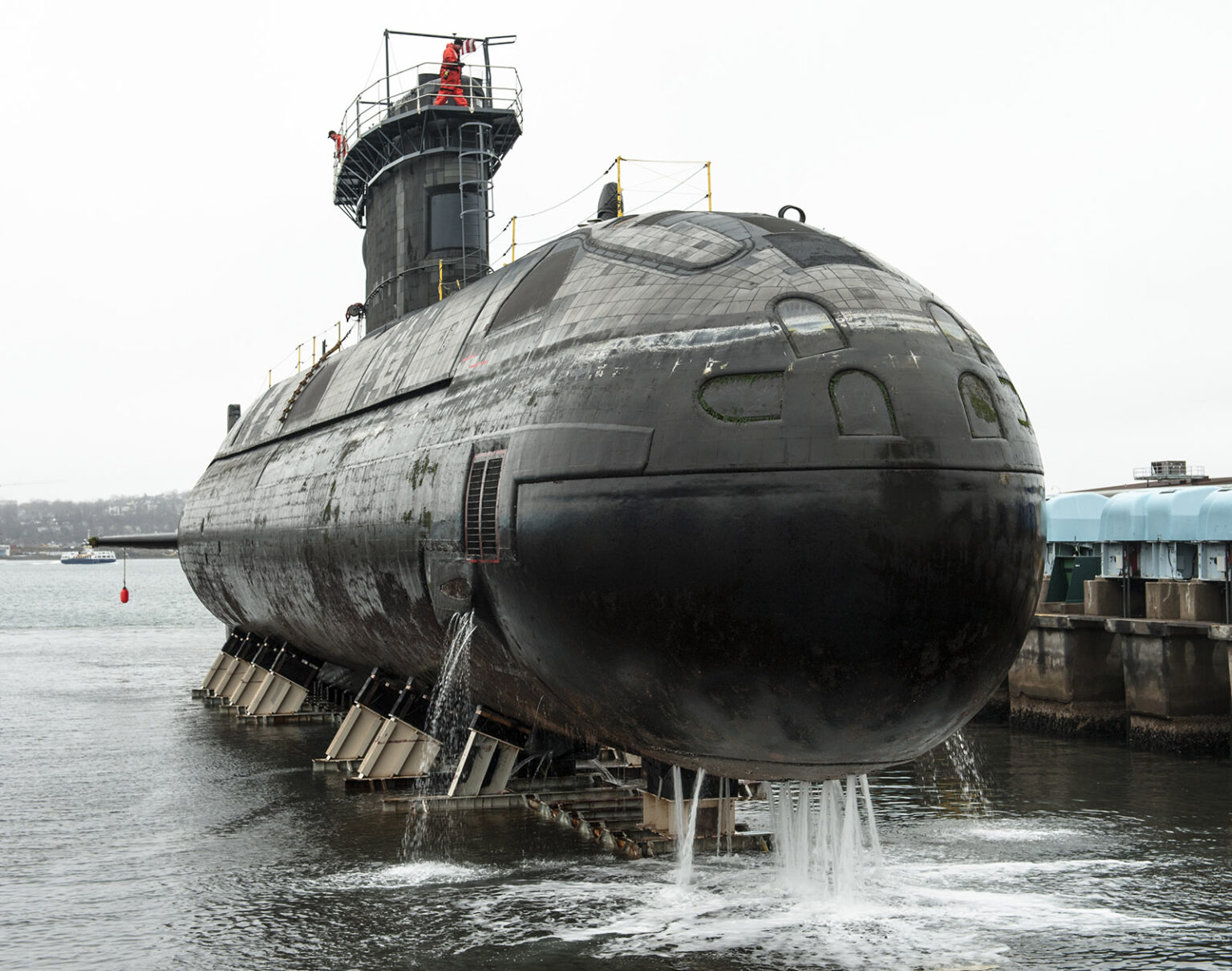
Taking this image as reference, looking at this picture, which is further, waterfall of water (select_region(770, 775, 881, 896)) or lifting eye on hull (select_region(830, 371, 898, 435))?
waterfall of water (select_region(770, 775, 881, 896))

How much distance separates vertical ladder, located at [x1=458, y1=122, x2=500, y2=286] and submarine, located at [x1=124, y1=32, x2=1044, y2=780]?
9.89 m

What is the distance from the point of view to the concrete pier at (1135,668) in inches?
835

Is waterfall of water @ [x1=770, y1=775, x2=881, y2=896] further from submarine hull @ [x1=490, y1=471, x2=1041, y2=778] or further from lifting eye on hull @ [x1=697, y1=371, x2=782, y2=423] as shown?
lifting eye on hull @ [x1=697, y1=371, x2=782, y2=423]

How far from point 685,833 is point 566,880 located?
1198 mm

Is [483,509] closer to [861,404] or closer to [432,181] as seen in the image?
[861,404]

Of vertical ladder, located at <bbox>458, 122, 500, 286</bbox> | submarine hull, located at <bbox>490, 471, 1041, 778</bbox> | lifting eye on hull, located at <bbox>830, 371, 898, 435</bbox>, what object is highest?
vertical ladder, located at <bbox>458, 122, 500, 286</bbox>

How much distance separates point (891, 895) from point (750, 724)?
372cm

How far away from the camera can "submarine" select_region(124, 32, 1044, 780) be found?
8305 mm

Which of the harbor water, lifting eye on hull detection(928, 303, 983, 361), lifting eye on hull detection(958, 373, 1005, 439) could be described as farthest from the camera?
the harbor water

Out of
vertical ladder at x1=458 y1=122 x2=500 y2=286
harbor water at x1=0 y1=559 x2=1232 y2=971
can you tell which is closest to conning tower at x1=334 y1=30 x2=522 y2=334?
vertical ladder at x1=458 y1=122 x2=500 y2=286

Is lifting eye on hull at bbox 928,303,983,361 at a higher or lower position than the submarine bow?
higher

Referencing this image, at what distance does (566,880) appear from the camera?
11977 millimetres

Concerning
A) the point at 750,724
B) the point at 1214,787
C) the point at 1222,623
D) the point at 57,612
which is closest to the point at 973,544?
the point at 750,724

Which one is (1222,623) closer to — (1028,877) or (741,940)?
Answer: (1028,877)
